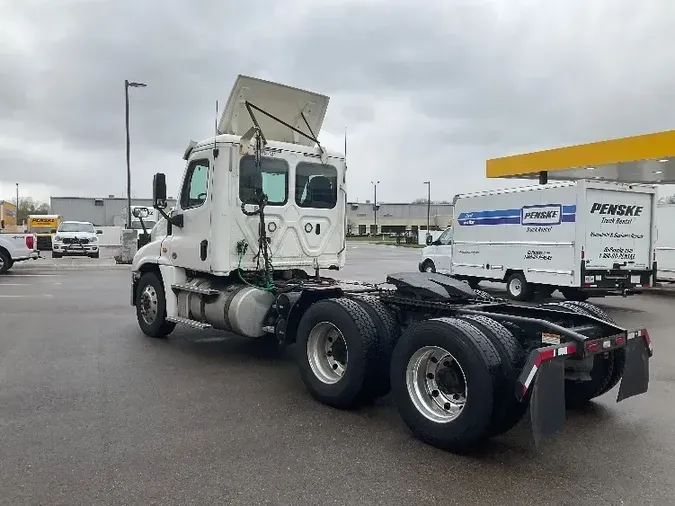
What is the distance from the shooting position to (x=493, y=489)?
12.8ft

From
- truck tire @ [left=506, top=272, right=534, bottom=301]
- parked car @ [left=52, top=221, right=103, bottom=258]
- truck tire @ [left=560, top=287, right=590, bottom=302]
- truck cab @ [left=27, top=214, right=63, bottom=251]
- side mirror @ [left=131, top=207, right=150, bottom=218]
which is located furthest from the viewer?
truck cab @ [left=27, top=214, right=63, bottom=251]

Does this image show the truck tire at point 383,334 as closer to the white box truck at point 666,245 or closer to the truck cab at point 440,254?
the truck cab at point 440,254

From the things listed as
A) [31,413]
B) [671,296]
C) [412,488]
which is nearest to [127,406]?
[31,413]

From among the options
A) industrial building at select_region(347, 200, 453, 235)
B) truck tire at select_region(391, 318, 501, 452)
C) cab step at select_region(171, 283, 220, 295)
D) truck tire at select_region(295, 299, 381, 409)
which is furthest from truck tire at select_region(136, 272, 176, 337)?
industrial building at select_region(347, 200, 453, 235)

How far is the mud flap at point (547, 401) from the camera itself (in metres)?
4.05

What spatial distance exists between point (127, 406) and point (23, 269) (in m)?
20.0

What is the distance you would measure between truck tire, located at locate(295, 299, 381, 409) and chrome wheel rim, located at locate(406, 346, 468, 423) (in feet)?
1.90

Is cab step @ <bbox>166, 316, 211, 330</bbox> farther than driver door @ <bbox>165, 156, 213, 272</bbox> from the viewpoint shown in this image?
No

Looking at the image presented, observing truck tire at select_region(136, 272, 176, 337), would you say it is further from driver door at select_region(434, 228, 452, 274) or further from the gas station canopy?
the gas station canopy

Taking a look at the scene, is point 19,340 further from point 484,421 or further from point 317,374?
point 484,421

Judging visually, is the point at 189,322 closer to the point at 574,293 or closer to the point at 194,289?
the point at 194,289

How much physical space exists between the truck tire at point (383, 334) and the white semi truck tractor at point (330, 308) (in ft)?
0.04

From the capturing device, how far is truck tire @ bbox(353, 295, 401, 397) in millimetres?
5410

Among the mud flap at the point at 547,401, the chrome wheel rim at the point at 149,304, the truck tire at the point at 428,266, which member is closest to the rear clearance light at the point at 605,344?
the mud flap at the point at 547,401
